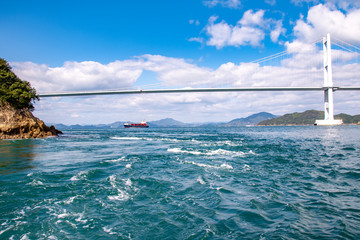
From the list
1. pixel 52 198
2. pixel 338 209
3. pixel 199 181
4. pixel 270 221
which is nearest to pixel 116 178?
pixel 52 198

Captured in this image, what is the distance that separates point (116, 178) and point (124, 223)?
3.66 m

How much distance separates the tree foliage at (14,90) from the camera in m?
29.2

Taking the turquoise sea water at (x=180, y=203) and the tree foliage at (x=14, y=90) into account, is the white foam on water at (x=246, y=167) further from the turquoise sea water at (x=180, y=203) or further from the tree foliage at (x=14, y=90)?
the tree foliage at (x=14, y=90)

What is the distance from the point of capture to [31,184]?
6887 mm

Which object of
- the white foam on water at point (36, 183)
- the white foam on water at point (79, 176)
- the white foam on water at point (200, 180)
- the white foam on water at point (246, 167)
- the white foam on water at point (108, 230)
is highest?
the white foam on water at point (36, 183)

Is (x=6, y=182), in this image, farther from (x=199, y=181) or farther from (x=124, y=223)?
(x=199, y=181)

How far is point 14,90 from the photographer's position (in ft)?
96.6

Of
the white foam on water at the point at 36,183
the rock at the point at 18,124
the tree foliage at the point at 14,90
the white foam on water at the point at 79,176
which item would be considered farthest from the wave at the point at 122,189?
the tree foliage at the point at 14,90

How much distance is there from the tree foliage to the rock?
0.95 meters

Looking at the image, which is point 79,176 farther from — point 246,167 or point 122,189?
point 246,167

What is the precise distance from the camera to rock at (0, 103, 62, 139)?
27.3 m

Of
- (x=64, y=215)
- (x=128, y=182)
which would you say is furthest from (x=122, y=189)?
(x=64, y=215)

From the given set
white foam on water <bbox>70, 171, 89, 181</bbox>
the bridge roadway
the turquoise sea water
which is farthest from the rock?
the bridge roadway

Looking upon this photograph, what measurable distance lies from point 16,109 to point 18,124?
2602 mm
